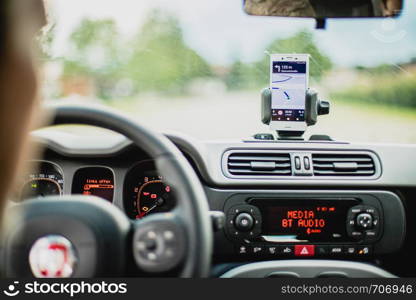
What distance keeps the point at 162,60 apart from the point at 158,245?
10.4ft

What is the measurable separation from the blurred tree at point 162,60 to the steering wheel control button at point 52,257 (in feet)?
7.48

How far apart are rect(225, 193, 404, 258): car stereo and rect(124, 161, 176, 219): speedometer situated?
0.36 metres

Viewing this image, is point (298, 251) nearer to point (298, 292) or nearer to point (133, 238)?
point (298, 292)

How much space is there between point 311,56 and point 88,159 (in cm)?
145

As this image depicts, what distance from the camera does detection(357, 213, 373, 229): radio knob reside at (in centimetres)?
289

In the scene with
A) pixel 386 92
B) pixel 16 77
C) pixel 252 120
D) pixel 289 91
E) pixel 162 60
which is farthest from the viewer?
pixel 162 60

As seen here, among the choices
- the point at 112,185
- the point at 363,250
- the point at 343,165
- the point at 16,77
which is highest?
the point at 16,77

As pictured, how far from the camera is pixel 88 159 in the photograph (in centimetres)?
286

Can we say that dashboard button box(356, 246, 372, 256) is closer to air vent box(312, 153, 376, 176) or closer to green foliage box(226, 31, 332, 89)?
air vent box(312, 153, 376, 176)

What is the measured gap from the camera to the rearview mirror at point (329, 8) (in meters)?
2.39

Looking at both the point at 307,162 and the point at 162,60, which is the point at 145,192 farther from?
the point at 162,60

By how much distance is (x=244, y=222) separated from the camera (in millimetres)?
2822

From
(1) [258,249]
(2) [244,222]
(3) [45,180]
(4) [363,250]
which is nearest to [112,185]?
(3) [45,180]

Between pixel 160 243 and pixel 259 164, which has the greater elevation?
pixel 259 164
